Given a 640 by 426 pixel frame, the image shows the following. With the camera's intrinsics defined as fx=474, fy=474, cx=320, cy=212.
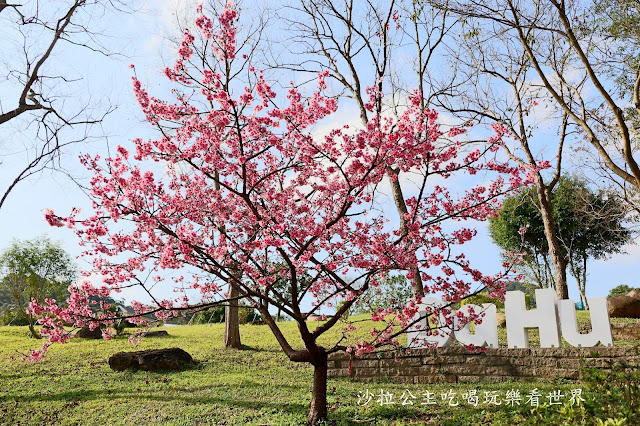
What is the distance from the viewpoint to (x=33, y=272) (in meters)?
18.9

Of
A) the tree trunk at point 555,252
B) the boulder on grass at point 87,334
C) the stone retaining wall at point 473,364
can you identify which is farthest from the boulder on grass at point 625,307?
the boulder on grass at point 87,334

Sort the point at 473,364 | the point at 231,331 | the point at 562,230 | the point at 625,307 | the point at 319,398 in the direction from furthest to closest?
the point at 562,230, the point at 625,307, the point at 231,331, the point at 473,364, the point at 319,398

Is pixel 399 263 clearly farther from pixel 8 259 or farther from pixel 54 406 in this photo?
pixel 8 259

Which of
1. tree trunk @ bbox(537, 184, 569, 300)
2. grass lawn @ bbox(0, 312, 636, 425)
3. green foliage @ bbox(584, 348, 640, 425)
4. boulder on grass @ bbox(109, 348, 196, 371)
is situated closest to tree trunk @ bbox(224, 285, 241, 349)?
grass lawn @ bbox(0, 312, 636, 425)

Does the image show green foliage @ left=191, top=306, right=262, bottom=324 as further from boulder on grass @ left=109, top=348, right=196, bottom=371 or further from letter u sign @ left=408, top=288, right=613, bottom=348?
letter u sign @ left=408, top=288, right=613, bottom=348

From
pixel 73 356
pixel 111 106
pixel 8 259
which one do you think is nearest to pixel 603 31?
pixel 111 106

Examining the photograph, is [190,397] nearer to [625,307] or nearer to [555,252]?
[555,252]

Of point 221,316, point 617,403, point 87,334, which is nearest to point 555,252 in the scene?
point 617,403

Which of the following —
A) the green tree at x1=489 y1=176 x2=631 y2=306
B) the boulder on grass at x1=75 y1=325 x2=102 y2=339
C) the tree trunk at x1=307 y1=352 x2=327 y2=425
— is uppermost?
the green tree at x1=489 y1=176 x2=631 y2=306

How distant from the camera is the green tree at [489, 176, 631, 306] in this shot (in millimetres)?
20438

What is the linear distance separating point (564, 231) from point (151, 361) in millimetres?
18537

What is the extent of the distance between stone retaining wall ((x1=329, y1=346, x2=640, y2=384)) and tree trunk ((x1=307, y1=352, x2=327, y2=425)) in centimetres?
224

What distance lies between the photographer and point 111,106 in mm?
10602

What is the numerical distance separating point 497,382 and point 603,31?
8.40m
